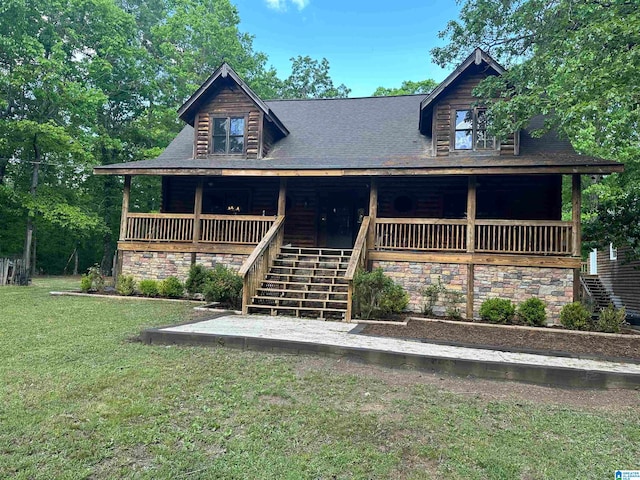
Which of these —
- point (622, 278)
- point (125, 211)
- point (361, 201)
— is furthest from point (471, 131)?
point (125, 211)

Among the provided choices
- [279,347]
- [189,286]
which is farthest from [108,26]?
[279,347]

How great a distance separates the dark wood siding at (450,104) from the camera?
11.9m

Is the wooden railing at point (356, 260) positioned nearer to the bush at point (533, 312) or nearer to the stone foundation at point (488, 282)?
the stone foundation at point (488, 282)

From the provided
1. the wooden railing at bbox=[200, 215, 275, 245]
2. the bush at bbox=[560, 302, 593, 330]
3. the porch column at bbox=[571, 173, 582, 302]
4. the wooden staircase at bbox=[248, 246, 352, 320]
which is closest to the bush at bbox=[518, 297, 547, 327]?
the bush at bbox=[560, 302, 593, 330]

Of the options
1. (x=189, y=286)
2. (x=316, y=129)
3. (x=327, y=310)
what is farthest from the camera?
(x=316, y=129)

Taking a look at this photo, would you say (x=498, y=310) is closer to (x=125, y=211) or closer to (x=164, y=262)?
(x=164, y=262)

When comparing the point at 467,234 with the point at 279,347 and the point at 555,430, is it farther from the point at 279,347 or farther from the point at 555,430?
the point at 555,430

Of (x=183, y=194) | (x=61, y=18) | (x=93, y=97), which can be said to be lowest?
(x=183, y=194)

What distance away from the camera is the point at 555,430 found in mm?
3510

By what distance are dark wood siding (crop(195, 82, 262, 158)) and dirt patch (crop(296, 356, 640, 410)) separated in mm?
10050

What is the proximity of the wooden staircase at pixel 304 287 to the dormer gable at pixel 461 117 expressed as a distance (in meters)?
4.49

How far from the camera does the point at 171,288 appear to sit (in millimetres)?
11406

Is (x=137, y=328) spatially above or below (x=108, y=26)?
below

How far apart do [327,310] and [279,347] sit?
11.0ft
